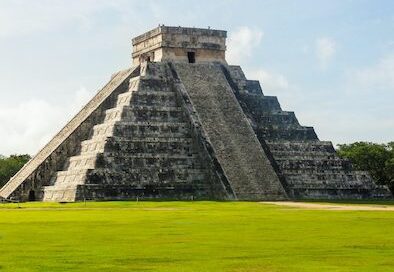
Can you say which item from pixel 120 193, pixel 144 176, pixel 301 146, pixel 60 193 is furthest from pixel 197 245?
pixel 301 146

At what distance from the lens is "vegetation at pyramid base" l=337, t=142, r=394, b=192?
62381 mm

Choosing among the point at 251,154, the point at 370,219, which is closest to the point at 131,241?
the point at 370,219

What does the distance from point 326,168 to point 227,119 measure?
6.34m

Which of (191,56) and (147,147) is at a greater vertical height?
(191,56)

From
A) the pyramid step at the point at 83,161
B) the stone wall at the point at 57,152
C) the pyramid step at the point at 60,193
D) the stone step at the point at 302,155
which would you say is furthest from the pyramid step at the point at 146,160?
the stone step at the point at 302,155

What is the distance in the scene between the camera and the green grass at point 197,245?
1302cm


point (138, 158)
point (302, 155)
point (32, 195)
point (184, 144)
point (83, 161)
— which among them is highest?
point (184, 144)

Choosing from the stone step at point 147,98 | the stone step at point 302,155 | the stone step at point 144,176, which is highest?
the stone step at point 147,98

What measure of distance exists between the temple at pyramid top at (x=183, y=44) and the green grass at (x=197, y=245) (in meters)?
26.8

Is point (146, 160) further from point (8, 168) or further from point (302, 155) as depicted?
point (8, 168)

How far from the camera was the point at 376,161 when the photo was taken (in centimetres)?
6375

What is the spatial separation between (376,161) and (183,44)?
21.3 m

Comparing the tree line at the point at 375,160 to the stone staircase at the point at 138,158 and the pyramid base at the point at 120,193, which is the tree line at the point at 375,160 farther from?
the pyramid base at the point at 120,193

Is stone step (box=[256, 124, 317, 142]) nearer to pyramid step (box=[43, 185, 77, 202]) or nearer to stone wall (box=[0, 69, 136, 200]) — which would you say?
stone wall (box=[0, 69, 136, 200])
